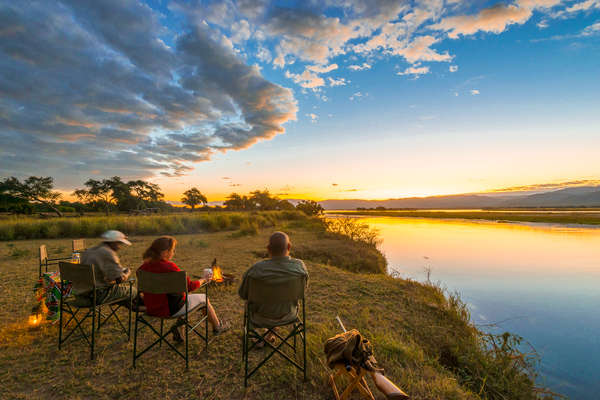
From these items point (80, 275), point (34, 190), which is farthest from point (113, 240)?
point (34, 190)

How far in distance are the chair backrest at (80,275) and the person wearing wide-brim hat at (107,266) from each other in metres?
0.15

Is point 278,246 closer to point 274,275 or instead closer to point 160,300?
point 274,275

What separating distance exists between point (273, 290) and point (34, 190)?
1700 inches

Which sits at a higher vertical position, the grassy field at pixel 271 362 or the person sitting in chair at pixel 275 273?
the person sitting in chair at pixel 275 273

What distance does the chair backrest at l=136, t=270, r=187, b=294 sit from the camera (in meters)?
2.29

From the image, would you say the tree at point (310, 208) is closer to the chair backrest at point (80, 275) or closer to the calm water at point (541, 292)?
the calm water at point (541, 292)

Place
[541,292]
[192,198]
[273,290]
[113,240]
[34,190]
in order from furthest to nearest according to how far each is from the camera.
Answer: [192,198], [34,190], [541,292], [113,240], [273,290]

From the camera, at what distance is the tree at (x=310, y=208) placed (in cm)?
3422

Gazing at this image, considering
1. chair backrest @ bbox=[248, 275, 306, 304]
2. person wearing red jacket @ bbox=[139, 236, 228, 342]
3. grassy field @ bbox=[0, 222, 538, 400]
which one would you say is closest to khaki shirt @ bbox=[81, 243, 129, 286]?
person wearing red jacket @ bbox=[139, 236, 228, 342]

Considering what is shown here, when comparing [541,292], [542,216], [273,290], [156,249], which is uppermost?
[156,249]

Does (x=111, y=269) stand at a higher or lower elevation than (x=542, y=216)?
higher

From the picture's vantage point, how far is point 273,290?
2170 millimetres

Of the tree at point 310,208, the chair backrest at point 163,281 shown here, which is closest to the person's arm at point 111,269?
the chair backrest at point 163,281

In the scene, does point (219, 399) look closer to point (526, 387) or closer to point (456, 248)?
point (526, 387)
